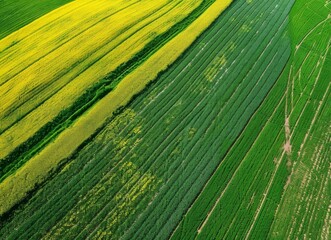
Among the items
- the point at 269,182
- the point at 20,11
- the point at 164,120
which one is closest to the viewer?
the point at 269,182

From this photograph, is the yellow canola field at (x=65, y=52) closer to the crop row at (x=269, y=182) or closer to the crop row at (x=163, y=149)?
the crop row at (x=163, y=149)

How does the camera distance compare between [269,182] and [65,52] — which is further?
[65,52]

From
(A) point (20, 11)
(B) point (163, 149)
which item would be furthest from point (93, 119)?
(A) point (20, 11)

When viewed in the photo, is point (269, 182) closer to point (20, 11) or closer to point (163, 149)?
point (163, 149)

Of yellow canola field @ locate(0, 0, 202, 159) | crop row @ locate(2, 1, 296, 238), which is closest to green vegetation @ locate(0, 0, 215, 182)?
yellow canola field @ locate(0, 0, 202, 159)

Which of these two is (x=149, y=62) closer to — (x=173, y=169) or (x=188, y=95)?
(x=188, y=95)

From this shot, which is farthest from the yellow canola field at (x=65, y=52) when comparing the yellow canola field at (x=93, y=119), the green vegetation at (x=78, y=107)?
the yellow canola field at (x=93, y=119)
